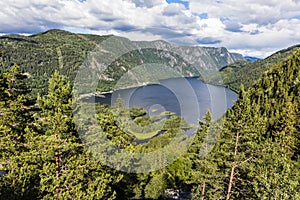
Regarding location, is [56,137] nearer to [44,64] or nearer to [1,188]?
[1,188]

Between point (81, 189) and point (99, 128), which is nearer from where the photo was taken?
point (81, 189)

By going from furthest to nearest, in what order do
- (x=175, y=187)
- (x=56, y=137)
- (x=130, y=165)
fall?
(x=175, y=187), (x=130, y=165), (x=56, y=137)

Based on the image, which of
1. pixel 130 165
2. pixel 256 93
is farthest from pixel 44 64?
pixel 130 165

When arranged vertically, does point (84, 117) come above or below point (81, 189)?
above

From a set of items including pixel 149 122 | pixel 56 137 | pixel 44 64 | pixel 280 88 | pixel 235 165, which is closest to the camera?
pixel 56 137

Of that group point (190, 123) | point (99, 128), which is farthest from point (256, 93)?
point (99, 128)

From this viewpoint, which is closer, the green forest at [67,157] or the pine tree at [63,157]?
the pine tree at [63,157]

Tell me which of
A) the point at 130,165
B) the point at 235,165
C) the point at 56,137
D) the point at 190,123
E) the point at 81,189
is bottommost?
the point at 190,123

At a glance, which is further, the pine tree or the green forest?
the green forest

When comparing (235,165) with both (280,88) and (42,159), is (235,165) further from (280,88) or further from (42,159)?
(280,88)
